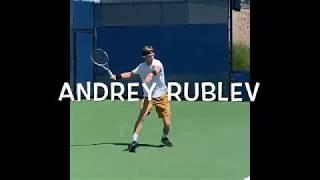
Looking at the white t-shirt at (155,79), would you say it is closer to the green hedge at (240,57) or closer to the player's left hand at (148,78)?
the player's left hand at (148,78)

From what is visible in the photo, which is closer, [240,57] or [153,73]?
[153,73]

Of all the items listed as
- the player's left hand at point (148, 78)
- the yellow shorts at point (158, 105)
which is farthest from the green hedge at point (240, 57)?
the player's left hand at point (148, 78)

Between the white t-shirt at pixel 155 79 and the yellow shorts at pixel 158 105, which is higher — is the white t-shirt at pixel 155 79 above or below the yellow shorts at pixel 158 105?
above

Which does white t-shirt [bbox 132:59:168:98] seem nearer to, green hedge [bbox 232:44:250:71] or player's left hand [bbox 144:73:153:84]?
player's left hand [bbox 144:73:153:84]

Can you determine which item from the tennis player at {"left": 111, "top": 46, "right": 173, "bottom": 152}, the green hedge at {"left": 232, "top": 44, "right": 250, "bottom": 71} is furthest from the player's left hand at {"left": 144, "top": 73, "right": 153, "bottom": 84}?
the green hedge at {"left": 232, "top": 44, "right": 250, "bottom": 71}

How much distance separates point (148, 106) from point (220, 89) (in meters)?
4.75

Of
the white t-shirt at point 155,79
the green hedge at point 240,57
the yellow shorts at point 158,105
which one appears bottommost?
the yellow shorts at point 158,105

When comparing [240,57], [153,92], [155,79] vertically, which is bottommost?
[153,92]

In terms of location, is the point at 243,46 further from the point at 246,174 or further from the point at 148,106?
the point at 246,174

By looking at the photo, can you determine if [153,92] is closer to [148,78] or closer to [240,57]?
[148,78]

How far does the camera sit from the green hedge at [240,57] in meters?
11.6

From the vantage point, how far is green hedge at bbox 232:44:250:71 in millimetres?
11648

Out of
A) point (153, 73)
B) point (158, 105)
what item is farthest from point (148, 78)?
point (158, 105)

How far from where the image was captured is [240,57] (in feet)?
38.8
